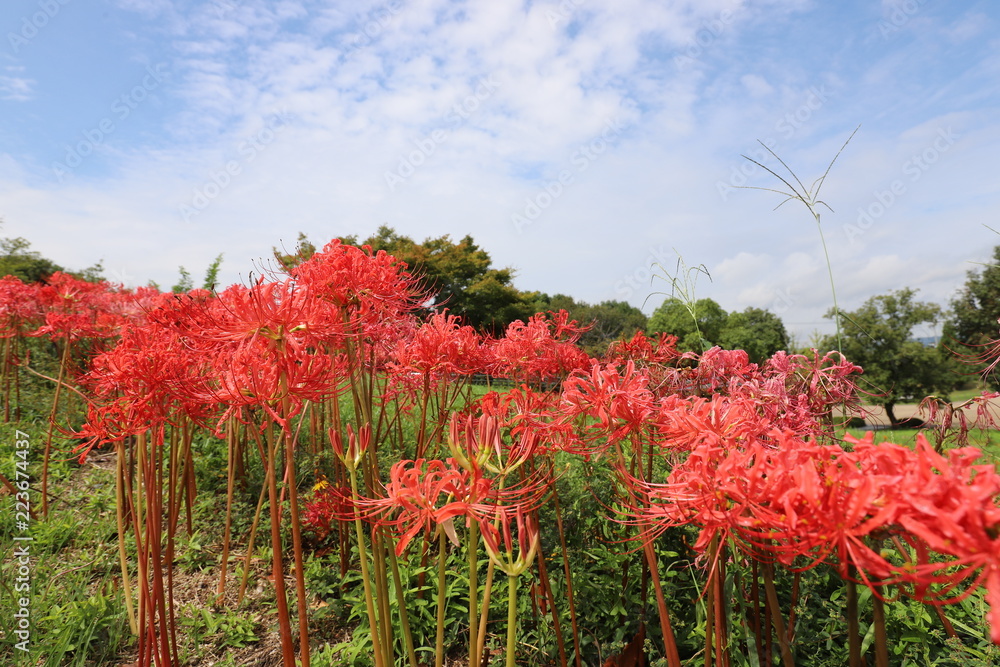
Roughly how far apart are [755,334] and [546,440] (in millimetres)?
30017

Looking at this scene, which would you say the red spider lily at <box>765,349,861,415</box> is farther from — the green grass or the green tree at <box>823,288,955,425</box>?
the green tree at <box>823,288,955,425</box>

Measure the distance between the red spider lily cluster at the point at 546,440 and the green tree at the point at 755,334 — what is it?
1709cm

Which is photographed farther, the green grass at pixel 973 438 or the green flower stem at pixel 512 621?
the green grass at pixel 973 438

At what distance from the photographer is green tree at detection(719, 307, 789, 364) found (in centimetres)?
2209

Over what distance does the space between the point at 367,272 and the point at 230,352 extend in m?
0.68

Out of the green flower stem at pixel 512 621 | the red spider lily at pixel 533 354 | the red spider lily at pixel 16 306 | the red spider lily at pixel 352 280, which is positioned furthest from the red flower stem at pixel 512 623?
the red spider lily at pixel 16 306

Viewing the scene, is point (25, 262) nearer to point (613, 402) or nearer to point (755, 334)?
point (613, 402)

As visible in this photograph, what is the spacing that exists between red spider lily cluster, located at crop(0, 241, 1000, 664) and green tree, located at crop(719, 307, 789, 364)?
17.1m

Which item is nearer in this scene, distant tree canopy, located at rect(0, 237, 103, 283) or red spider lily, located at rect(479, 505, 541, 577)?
red spider lily, located at rect(479, 505, 541, 577)

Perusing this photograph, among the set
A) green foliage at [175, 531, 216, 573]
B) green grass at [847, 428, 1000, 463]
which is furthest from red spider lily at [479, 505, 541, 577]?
green foliage at [175, 531, 216, 573]

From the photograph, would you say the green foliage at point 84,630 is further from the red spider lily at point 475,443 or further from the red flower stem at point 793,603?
the red flower stem at point 793,603

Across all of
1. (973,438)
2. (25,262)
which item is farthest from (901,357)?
(25,262)

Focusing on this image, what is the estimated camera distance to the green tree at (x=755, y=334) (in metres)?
22.1

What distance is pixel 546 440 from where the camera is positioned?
1.93 m
